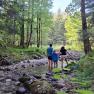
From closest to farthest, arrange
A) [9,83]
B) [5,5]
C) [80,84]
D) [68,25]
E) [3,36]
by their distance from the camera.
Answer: [80,84], [9,83], [5,5], [3,36], [68,25]

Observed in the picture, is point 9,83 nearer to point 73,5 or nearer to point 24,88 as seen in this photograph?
point 24,88

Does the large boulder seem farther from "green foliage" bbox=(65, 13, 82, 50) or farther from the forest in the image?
"green foliage" bbox=(65, 13, 82, 50)

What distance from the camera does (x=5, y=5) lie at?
26.1 m

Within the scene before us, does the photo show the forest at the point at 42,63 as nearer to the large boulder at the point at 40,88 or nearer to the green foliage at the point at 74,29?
the large boulder at the point at 40,88

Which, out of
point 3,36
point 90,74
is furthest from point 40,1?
point 90,74

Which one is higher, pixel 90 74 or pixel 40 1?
pixel 40 1

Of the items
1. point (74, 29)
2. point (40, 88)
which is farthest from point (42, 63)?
point (74, 29)

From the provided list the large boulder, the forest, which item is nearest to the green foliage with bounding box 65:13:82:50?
the forest

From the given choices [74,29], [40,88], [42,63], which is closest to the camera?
[40,88]

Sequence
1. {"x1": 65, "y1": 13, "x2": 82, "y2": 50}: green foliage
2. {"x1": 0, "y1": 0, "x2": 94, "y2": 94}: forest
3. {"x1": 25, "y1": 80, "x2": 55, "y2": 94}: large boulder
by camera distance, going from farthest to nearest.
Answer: {"x1": 65, "y1": 13, "x2": 82, "y2": 50}: green foliage < {"x1": 0, "y1": 0, "x2": 94, "y2": 94}: forest < {"x1": 25, "y1": 80, "x2": 55, "y2": 94}: large boulder

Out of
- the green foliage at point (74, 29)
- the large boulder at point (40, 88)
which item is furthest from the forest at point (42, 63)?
the green foliage at point (74, 29)

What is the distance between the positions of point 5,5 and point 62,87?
1546 centimetres

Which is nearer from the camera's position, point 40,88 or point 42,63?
point 40,88

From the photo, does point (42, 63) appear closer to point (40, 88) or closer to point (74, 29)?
point (40, 88)
